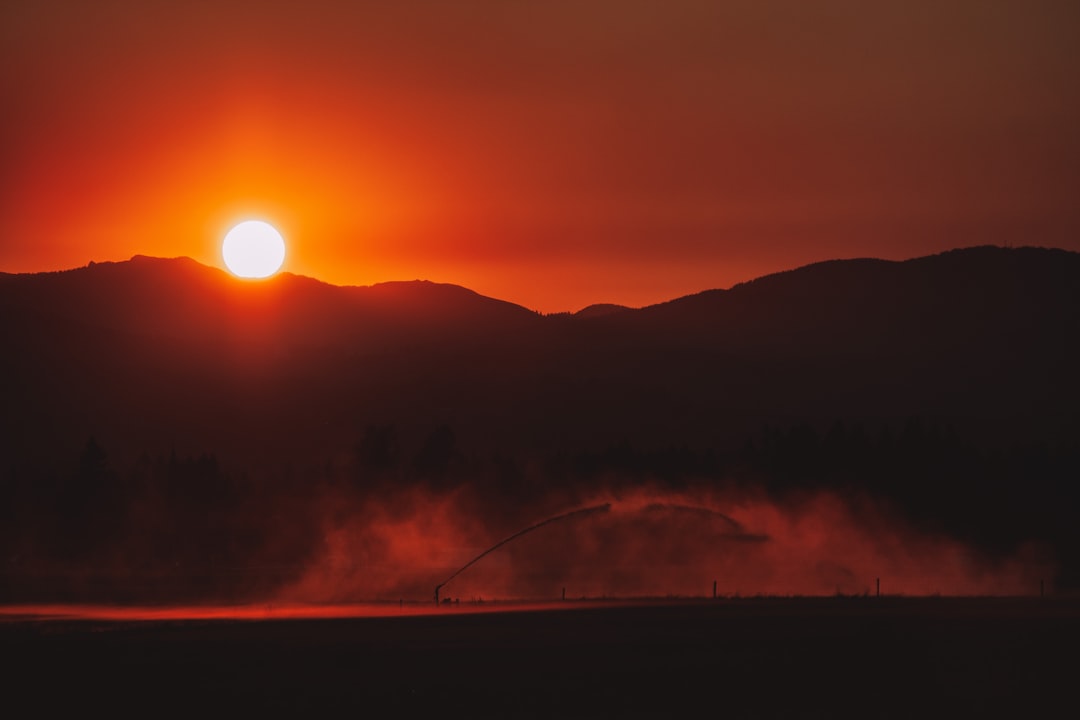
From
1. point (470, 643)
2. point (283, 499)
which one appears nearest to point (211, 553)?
point (283, 499)

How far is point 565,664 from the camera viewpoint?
68188 mm

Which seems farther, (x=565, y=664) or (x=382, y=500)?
(x=382, y=500)

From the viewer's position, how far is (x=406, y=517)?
636ft

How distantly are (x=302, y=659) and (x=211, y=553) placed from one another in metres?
109

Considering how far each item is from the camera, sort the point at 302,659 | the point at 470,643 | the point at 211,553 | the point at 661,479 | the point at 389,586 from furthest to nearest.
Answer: the point at 661,479 < the point at 211,553 < the point at 389,586 < the point at 470,643 < the point at 302,659

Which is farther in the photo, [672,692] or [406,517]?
[406,517]

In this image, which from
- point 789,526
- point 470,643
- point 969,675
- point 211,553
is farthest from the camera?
point 211,553

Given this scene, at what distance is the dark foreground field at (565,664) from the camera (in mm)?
57625

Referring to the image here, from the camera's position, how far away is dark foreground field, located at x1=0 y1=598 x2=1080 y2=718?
57.6 meters

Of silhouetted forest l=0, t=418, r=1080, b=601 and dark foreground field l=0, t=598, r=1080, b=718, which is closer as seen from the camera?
dark foreground field l=0, t=598, r=1080, b=718

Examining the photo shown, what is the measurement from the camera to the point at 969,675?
65.0m

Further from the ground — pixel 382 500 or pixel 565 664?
pixel 382 500

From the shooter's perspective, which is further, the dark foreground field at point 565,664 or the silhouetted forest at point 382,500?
the silhouetted forest at point 382,500

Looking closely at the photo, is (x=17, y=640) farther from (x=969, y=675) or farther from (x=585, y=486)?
(x=585, y=486)
